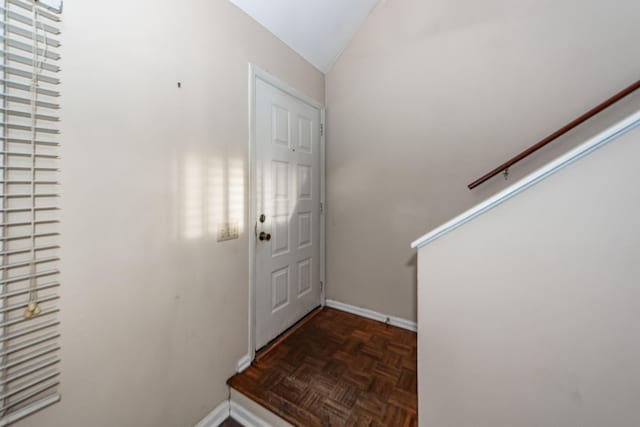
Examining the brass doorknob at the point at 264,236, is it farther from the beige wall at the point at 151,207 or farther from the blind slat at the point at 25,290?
the blind slat at the point at 25,290

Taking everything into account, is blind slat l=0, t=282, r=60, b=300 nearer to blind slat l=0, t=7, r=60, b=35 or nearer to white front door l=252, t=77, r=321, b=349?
blind slat l=0, t=7, r=60, b=35

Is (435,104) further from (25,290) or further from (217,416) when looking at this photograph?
(217,416)

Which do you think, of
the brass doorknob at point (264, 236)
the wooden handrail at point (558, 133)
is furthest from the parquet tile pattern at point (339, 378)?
the wooden handrail at point (558, 133)

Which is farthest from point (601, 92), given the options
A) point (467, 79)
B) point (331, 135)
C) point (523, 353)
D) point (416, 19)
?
point (331, 135)

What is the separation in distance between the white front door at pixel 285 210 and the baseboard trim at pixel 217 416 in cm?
39

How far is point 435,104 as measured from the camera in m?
1.91

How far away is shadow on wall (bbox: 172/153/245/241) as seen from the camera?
124 cm

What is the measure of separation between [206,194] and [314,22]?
165 cm

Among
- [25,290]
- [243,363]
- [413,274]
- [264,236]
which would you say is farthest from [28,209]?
[413,274]

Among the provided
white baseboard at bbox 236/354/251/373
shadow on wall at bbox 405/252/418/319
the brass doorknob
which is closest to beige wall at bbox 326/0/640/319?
shadow on wall at bbox 405/252/418/319

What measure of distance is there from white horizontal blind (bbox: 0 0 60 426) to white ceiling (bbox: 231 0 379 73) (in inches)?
43.0

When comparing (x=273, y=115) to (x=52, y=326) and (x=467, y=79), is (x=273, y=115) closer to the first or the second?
(x=467, y=79)

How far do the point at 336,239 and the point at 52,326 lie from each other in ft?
6.47

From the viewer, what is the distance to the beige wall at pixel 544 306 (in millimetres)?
796
